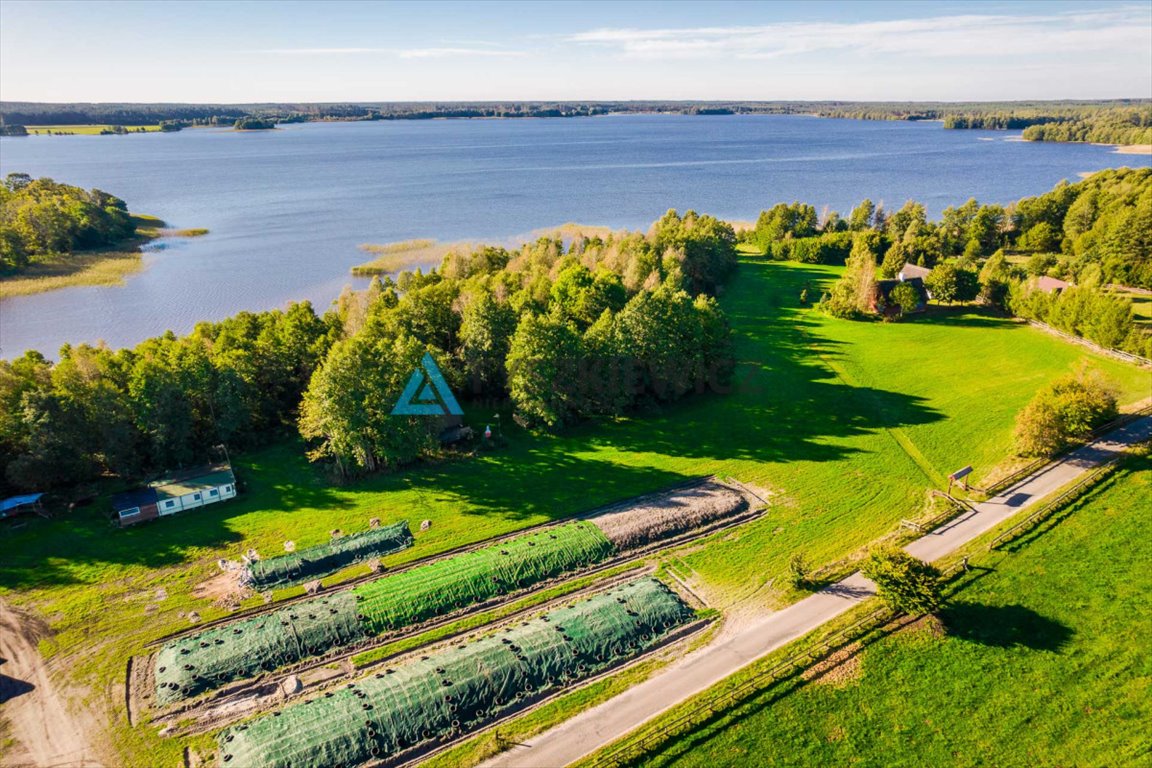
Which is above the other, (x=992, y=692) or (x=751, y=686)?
(x=751, y=686)

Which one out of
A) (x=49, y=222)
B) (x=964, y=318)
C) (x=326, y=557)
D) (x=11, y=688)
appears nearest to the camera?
(x=11, y=688)

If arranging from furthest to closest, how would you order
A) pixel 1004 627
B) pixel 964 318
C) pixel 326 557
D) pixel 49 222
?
pixel 49 222 < pixel 964 318 < pixel 326 557 < pixel 1004 627

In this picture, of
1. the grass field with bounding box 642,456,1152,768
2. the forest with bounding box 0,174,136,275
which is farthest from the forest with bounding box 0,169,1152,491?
the forest with bounding box 0,174,136,275

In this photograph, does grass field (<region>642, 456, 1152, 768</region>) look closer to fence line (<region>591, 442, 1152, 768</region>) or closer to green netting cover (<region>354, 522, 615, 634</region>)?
fence line (<region>591, 442, 1152, 768</region>)

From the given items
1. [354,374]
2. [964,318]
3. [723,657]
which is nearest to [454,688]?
[723,657]

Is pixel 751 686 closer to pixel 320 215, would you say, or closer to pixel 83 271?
pixel 83 271

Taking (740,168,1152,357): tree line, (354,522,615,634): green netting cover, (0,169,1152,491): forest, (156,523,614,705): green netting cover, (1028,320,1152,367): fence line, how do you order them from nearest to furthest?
1. (156,523,614,705): green netting cover
2. (354,522,615,634): green netting cover
3. (0,169,1152,491): forest
4. (1028,320,1152,367): fence line
5. (740,168,1152,357): tree line

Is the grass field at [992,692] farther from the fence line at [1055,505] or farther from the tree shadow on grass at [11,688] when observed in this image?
the tree shadow on grass at [11,688]

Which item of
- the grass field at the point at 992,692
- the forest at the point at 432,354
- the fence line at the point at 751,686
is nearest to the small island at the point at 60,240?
the forest at the point at 432,354
